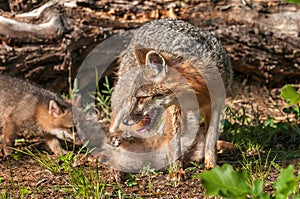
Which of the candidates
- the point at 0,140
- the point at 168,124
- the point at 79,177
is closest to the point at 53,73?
the point at 0,140

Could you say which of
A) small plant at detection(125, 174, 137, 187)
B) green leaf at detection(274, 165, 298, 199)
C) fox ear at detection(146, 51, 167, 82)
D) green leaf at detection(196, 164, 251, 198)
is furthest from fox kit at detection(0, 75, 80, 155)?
green leaf at detection(274, 165, 298, 199)

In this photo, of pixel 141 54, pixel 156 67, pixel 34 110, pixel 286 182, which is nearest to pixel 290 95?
pixel 286 182

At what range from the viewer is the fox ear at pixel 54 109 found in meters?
7.58

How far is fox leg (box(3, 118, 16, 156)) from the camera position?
6816mm

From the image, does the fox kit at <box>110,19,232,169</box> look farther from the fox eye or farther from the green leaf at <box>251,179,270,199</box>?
the green leaf at <box>251,179,270,199</box>

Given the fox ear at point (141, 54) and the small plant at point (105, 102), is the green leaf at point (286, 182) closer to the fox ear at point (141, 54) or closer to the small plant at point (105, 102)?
the fox ear at point (141, 54)

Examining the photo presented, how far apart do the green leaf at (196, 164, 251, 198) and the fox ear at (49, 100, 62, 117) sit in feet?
16.6

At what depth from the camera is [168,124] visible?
5727 millimetres

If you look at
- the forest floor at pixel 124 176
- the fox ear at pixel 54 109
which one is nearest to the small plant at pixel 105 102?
the fox ear at pixel 54 109

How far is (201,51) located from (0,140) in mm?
3273

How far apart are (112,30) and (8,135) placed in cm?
205

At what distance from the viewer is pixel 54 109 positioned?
7613 mm

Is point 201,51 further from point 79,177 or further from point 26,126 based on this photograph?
point 26,126

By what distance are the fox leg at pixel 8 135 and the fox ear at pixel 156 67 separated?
2533 mm
